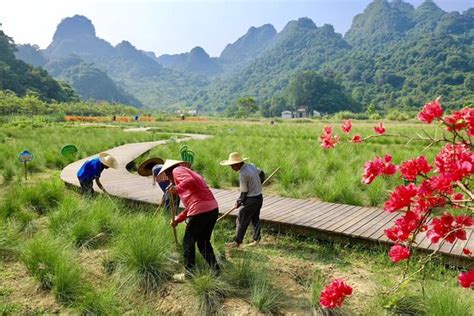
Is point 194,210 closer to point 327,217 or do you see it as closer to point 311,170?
point 327,217

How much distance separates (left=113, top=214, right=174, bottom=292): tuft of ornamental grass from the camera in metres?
3.52

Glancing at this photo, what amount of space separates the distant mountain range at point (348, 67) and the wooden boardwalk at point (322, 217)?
5696 cm

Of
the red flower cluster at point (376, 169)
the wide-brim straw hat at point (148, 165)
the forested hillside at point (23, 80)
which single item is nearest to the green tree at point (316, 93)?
the forested hillside at point (23, 80)

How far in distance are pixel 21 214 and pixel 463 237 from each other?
510 centimetres

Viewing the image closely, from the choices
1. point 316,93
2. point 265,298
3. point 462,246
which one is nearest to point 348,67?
point 316,93

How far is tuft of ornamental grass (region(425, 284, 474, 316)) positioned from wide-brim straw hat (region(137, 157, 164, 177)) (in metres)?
3.69

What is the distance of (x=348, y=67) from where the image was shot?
99562 millimetres

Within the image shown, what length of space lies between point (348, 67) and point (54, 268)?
10374cm

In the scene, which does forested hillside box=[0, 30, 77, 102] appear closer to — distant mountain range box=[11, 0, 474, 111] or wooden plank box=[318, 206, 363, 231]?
distant mountain range box=[11, 0, 474, 111]

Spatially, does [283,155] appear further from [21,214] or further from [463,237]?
A: [463,237]

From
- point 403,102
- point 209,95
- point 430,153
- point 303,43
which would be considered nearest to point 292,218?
point 430,153

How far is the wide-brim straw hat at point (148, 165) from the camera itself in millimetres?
5379

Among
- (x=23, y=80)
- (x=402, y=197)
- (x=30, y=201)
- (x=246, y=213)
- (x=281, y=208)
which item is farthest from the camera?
(x=23, y=80)

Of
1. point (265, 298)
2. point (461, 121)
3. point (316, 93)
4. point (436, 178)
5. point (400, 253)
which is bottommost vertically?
point (265, 298)
